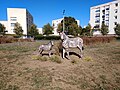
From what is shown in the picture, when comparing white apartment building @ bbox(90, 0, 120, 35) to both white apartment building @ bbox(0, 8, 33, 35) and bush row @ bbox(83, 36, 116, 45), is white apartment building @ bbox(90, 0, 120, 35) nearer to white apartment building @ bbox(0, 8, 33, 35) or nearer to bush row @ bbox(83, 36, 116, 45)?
white apartment building @ bbox(0, 8, 33, 35)

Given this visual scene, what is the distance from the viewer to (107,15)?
6862cm

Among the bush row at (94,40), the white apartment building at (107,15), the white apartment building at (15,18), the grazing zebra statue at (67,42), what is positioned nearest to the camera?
the grazing zebra statue at (67,42)

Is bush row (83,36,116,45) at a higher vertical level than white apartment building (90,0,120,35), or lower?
lower

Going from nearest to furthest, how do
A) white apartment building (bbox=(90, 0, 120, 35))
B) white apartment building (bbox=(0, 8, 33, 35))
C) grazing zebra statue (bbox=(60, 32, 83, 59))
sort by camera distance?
grazing zebra statue (bbox=(60, 32, 83, 59)), white apartment building (bbox=(90, 0, 120, 35)), white apartment building (bbox=(0, 8, 33, 35))

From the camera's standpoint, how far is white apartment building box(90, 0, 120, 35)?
6391cm

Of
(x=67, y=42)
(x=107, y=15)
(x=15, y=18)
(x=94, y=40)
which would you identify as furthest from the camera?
(x=15, y=18)

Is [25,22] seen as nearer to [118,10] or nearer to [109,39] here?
[118,10]

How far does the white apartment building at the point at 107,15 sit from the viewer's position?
63906 millimetres

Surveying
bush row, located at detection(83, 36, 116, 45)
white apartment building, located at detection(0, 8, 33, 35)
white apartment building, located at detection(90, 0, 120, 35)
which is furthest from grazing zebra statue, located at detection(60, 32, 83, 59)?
white apartment building, located at detection(0, 8, 33, 35)

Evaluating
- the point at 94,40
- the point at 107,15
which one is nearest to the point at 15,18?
the point at 107,15

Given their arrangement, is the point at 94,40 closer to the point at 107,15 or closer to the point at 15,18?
the point at 107,15

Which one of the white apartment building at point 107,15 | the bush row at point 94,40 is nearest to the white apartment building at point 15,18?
the white apartment building at point 107,15

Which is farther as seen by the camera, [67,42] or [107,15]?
[107,15]

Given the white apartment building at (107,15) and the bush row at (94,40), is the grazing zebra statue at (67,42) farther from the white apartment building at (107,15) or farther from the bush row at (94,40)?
the white apartment building at (107,15)
